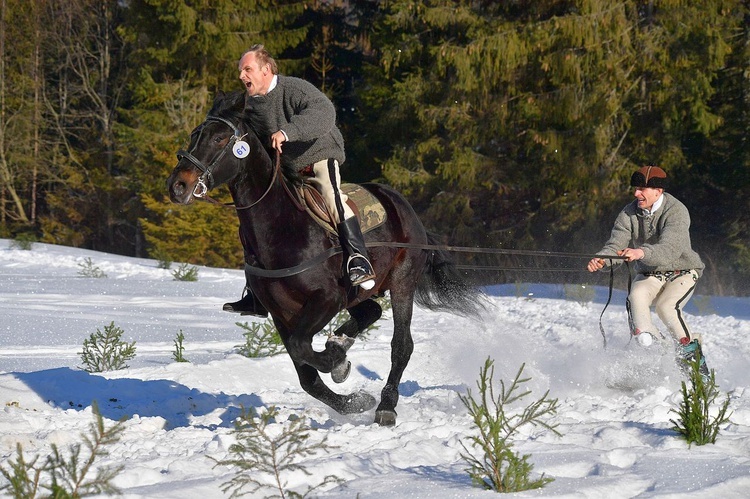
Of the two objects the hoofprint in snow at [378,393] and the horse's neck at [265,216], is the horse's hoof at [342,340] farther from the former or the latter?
the horse's neck at [265,216]

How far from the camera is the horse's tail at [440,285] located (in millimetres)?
7977

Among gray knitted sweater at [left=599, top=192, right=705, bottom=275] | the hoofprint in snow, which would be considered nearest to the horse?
the hoofprint in snow

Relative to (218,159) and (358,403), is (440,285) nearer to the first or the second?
(358,403)

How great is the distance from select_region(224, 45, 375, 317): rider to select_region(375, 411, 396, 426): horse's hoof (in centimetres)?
87

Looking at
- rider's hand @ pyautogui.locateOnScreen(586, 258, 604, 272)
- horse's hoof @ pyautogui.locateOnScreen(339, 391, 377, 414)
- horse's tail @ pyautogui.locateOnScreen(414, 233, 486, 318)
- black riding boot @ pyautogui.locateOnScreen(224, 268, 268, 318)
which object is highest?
rider's hand @ pyautogui.locateOnScreen(586, 258, 604, 272)

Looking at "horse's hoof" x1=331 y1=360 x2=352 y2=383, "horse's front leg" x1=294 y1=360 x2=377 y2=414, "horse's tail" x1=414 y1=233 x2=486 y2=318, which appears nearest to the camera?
"horse's front leg" x1=294 y1=360 x2=377 y2=414

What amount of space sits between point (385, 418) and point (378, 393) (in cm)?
175

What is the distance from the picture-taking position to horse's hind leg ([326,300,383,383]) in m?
6.71

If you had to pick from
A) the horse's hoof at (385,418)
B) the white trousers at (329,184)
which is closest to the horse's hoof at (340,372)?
the horse's hoof at (385,418)

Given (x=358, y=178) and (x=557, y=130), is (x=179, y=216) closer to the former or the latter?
(x=358, y=178)

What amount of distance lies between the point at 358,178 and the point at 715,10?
10.6 m

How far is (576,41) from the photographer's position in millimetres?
20391

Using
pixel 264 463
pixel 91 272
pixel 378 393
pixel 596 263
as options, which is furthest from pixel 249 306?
pixel 91 272

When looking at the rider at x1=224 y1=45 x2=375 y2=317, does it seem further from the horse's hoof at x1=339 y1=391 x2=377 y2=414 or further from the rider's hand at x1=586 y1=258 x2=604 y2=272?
the rider's hand at x1=586 y1=258 x2=604 y2=272
